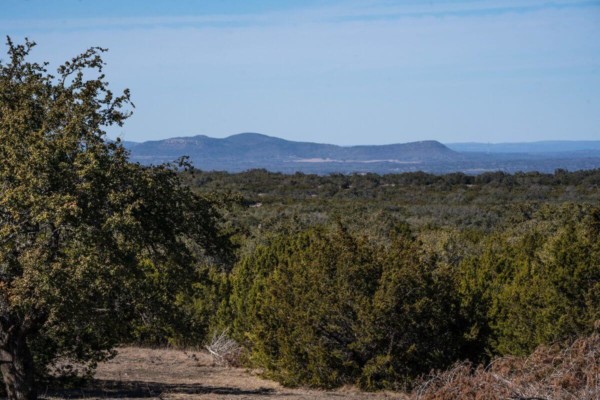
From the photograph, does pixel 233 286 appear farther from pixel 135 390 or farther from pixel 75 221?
pixel 75 221

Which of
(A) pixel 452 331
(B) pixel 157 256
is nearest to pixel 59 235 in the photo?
(B) pixel 157 256

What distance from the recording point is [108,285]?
36.7ft

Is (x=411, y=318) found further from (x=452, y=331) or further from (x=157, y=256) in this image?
(x=157, y=256)

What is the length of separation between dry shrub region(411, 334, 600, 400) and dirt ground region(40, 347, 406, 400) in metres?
6.12

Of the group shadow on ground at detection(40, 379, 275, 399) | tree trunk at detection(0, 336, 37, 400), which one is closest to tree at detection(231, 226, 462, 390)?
shadow on ground at detection(40, 379, 275, 399)

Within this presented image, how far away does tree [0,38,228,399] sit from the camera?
10.8 metres

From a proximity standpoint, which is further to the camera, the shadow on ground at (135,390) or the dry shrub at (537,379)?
the shadow on ground at (135,390)

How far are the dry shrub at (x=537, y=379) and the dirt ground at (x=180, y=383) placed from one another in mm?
6119

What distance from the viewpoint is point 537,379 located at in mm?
9586

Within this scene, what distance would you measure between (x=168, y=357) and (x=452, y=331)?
8456 mm

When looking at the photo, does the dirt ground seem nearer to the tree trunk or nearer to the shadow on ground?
the shadow on ground

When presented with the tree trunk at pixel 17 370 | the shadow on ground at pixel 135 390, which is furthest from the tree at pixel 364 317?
the tree trunk at pixel 17 370

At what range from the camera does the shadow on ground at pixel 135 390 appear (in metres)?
15.9

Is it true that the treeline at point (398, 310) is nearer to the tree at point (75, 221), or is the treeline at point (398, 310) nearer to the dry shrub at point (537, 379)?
the tree at point (75, 221)
